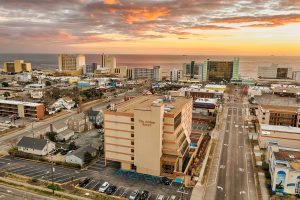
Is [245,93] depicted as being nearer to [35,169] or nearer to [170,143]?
[170,143]

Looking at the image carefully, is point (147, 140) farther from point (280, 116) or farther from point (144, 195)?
point (280, 116)

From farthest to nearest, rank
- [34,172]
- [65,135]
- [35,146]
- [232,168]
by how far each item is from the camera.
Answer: [65,135] < [35,146] < [232,168] < [34,172]

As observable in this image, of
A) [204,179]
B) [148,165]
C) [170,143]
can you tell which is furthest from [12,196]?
[204,179]

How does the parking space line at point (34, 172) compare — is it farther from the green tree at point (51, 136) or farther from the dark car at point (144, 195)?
the dark car at point (144, 195)

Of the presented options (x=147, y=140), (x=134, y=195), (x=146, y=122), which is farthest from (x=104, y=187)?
(x=146, y=122)

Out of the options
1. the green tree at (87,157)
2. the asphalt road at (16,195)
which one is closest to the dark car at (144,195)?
the asphalt road at (16,195)

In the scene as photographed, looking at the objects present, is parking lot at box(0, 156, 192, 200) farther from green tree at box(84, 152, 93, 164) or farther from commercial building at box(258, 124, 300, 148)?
commercial building at box(258, 124, 300, 148)
